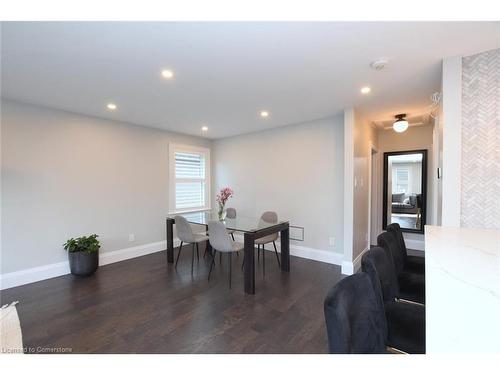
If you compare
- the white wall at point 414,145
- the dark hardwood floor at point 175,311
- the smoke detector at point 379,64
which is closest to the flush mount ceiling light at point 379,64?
the smoke detector at point 379,64

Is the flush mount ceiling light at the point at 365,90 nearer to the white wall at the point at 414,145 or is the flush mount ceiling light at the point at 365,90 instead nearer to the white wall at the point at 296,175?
the white wall at the point at 296,175

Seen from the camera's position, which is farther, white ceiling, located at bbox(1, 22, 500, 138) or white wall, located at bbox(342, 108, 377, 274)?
white wall, located at bbox(342, 108, 377, 274)

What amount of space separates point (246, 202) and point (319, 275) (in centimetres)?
218

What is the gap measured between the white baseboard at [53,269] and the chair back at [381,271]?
3903 mm

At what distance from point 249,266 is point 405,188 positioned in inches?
141

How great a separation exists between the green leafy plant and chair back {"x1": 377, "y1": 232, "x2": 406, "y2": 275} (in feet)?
11.9

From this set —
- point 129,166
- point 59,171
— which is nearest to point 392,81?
point 129,166

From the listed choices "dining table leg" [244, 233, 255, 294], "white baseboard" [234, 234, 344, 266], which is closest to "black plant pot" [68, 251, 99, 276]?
"dining table leg" [244, 233, 255, 294]

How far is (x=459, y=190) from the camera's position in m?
1.95

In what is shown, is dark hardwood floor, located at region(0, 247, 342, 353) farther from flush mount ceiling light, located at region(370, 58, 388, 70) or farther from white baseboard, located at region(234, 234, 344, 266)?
flush mount ceiling light, located at region(370, 58, 388, 70)

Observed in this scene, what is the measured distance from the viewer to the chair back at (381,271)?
1.25m

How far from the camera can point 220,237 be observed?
2.92 m

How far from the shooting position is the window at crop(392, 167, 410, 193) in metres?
4.33

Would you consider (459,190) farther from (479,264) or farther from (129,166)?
(129,166)
